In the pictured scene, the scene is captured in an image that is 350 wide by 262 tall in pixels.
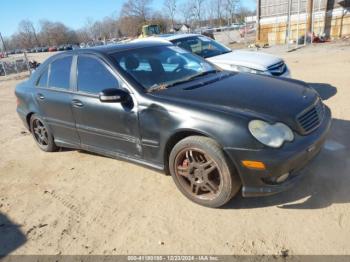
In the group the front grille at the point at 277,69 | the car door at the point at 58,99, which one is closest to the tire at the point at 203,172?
the car door at the point at 58,99

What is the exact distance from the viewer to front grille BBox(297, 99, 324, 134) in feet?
10.6

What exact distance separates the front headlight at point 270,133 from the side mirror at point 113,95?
142 cm

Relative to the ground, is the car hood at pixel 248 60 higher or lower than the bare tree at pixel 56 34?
higher

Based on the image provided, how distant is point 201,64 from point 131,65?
1.06 m

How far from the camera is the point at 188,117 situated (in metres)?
3.28

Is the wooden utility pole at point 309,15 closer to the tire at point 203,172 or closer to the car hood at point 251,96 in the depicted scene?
the car hood at point 251,96

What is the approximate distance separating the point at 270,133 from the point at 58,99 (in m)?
3.02

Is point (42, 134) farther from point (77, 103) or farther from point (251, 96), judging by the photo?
point (251, 96)

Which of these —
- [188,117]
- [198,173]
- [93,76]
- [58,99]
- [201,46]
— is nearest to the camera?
[188,117]

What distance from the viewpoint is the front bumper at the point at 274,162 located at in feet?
9.66

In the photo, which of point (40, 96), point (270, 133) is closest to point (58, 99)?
point (40, 96)

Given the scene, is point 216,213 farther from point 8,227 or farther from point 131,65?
point 8,227

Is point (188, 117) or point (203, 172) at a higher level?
point (188, 117)

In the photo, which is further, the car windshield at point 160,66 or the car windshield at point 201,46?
the car windshield at point 201,46
